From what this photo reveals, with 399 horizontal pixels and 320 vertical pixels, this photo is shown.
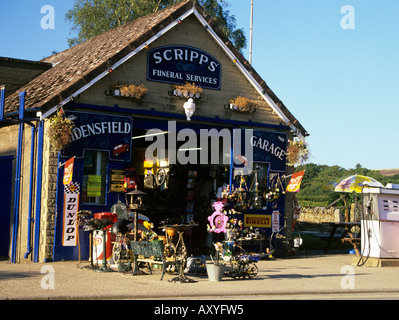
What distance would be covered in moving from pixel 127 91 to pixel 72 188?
10.3 feet

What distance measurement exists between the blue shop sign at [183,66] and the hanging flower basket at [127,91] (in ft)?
2.47

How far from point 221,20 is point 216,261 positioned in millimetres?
25270

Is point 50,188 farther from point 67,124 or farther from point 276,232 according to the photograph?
point 276,232

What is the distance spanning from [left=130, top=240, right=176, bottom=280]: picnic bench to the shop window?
333 centimetres

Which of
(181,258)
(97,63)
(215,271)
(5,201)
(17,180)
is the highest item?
(97,63)

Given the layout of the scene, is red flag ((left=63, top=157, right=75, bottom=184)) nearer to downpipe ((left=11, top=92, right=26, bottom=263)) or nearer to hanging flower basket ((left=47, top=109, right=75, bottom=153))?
hanging flower basket ((left=47, top=109, right=75, bottom=153))

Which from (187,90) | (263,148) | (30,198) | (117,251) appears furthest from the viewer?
(263,148)

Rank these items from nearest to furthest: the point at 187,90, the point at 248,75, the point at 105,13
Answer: the point at 187,90
the point at 248,75
the point at 105,13

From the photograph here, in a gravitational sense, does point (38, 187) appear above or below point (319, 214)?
above

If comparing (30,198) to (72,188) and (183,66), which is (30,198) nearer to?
(72,188)

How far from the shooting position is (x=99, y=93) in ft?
58.1

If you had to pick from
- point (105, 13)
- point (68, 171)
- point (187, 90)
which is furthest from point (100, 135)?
point (105, 13)

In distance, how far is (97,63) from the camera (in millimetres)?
17734

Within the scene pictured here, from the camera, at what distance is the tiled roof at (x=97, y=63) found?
1711 cm
